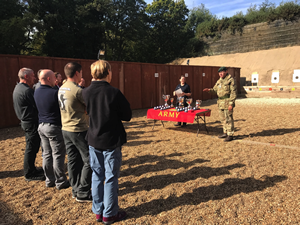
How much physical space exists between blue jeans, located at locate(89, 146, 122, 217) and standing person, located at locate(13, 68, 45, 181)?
174cm

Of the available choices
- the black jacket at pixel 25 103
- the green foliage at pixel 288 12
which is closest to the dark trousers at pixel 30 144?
the black jacket at pixel 25 103

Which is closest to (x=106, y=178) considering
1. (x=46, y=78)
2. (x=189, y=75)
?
(x=46, y=78)

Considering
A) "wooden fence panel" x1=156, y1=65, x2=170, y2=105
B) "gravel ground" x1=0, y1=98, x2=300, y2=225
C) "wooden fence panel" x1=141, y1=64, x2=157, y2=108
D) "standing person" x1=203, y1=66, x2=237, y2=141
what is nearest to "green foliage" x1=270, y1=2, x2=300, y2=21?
"wooden fence panel" x1=156, y1=65, x2=170, y2=105

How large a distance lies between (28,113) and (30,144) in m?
0.53

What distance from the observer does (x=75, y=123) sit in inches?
107

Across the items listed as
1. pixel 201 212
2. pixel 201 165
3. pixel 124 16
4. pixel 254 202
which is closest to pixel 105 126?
pixel 201 212

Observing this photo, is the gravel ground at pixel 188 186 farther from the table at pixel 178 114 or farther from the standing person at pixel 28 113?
the table at pixel 178 114

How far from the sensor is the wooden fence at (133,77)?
7660mm

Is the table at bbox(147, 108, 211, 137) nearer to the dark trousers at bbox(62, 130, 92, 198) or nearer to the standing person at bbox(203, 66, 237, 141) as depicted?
the standing person at bbox(203, 66, 237, 141)

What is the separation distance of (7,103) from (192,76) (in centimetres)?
1102

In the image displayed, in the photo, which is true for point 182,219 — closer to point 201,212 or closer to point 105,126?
A: point 201,212

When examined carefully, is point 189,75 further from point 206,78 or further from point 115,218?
point 115,218

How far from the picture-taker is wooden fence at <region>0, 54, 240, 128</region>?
25.1ft

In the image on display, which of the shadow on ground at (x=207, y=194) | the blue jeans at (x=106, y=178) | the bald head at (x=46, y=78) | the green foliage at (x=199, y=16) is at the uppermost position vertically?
the green foliage at (x=199, y=16)
